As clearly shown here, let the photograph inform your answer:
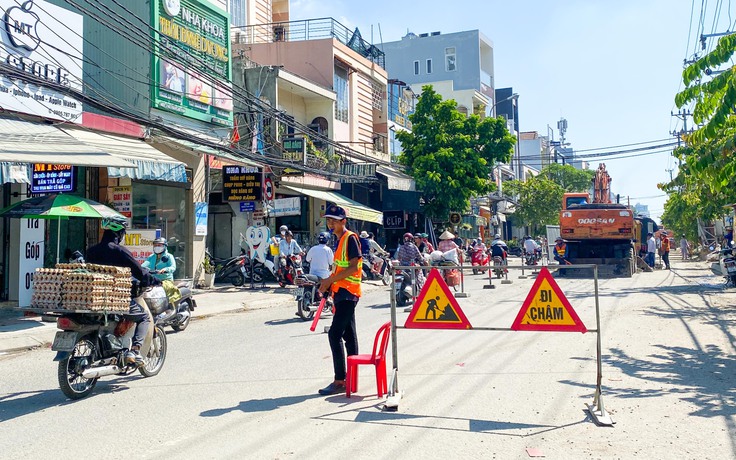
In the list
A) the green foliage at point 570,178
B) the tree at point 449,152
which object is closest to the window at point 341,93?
the tree at point 449,152

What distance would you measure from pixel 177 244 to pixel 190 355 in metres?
10.6

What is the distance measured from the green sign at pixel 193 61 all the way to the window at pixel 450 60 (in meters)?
38.4

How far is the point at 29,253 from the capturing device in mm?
12805

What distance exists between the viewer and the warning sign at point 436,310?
657 cm

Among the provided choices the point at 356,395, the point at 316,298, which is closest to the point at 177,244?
the point at 316,298

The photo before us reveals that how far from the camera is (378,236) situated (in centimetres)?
3347

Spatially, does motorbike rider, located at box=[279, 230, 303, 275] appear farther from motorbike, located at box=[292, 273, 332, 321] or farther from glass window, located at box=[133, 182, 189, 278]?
motorbike, located at box=[292, 273, 332, 321]

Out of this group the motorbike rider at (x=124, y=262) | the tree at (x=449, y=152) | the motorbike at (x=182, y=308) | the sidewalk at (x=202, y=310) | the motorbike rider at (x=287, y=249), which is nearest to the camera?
the motorbike rider at (x=124, y=262)

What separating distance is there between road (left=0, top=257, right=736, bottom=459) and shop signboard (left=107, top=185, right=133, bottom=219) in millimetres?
6240

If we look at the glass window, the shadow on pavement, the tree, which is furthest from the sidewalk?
the tree

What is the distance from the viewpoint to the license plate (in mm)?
6371

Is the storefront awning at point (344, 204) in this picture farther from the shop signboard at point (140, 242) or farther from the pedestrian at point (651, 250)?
the pedestrian at point (651, 250)

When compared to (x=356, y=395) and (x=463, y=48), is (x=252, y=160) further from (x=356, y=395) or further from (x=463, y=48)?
(x=463, y=48)

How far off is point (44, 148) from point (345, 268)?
8.33 meters
